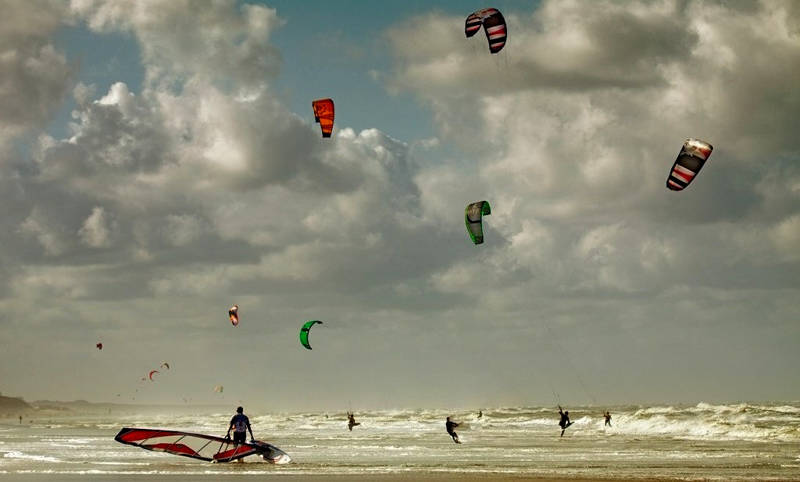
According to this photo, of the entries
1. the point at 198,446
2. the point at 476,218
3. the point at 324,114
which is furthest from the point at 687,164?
the point at 198,446

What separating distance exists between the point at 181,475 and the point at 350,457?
19.7 feet

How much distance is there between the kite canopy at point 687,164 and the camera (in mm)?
23156

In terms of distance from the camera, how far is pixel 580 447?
1064 inches

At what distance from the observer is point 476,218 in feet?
90.8

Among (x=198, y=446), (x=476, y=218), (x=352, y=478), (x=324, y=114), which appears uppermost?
(x=324, y=114)

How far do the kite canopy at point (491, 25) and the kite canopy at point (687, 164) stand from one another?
6614mm

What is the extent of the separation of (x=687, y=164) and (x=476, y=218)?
7.04 metres

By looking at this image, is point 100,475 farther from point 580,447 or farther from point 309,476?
point 580,447

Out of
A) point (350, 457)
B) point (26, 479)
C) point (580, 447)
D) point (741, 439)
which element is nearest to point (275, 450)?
point (350, 457)

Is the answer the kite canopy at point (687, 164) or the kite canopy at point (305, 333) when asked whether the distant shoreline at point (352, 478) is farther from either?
the kite canopy at point (305, 333)

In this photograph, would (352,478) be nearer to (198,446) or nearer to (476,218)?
(198,446)

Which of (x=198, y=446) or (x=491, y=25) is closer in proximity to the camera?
(x=198, y=446)

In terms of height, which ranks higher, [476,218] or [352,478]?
[476,218]

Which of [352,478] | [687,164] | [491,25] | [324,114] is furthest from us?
[324,114]
